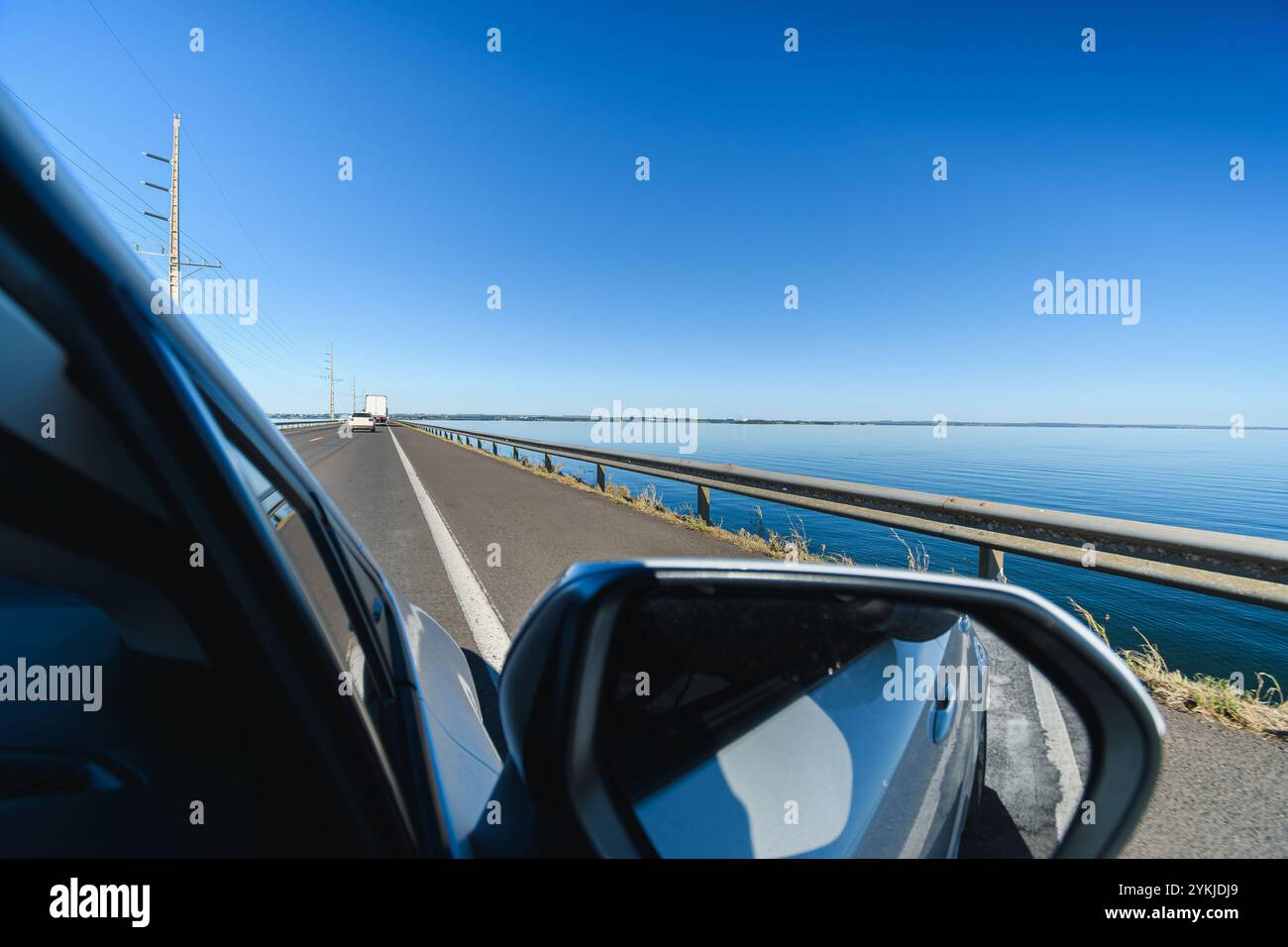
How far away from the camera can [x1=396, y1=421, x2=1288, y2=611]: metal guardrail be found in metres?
3.06

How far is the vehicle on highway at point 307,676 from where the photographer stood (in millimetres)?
750

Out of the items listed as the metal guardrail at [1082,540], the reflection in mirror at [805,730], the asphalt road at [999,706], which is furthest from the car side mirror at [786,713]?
the metal guardrail at [1082,540]

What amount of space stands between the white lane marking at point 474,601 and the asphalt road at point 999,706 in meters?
0.03

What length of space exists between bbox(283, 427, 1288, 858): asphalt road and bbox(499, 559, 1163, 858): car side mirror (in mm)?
226

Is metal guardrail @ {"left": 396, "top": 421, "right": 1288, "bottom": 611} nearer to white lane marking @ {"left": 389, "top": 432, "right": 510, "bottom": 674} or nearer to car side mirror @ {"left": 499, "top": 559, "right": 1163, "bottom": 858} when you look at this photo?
car side mirror @ {"left": 499, "top": 559, "right": 1163, "bottom": 858}

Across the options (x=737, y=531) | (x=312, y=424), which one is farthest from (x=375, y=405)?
(x=737, y=531)

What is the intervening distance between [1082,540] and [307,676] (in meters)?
4.65

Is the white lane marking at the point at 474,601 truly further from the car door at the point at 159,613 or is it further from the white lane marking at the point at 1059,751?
the white lane marking at the point at 1059,751
